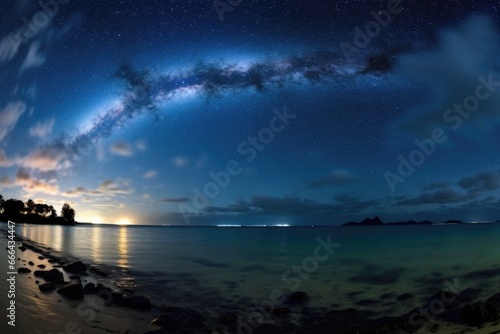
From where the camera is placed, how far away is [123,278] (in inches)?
778

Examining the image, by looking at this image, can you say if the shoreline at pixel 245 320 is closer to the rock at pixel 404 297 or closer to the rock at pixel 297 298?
the rock at pixel 297 298

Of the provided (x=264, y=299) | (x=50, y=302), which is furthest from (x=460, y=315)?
(x=50, y=302)

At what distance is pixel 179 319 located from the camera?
11.7 m

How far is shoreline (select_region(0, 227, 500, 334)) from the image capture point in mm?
9914

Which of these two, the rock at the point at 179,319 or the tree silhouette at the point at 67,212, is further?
the tree silhouette at the point at 67,212

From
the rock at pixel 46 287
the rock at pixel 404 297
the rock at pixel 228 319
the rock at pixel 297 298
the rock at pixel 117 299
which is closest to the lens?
the rock at pixel 228 319

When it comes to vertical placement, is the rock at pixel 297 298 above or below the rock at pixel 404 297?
above

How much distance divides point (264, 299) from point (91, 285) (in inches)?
→ 358

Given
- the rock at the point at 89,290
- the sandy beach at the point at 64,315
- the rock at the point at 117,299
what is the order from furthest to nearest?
the rock at the point at 89,290, the rock at the point at 117,299, the sandy beach at the point at 64,315

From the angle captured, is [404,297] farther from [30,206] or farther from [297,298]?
[30,206]

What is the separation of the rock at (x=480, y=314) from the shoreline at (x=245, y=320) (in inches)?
14.7

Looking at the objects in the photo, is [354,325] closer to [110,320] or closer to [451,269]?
[110,320]

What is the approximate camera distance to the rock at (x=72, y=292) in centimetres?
1184

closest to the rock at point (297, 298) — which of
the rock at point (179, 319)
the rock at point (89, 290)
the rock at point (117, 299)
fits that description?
the rock at point (179, 319)
